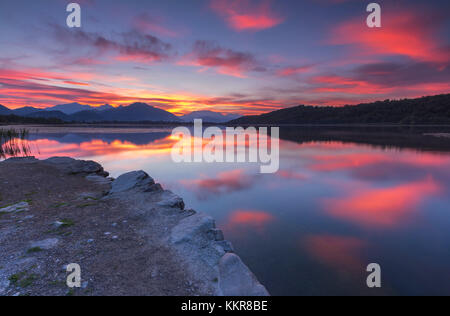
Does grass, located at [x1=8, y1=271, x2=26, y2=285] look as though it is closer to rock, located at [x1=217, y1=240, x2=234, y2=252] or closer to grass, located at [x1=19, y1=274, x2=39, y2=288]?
grass, located at [x1=19, y1=274, x2=39, y2=288]

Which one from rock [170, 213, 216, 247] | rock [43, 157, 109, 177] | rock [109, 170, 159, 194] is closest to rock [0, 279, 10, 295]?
rock [170, 213, 216, 247]

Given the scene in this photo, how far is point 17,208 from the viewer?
303 inches

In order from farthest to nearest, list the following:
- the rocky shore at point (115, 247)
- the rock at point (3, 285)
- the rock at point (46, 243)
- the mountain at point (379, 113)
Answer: the mountain at point (379, 113), the rock at point (46, 243), the rocky shore at point (115, 247), the rock at point (3, 285)

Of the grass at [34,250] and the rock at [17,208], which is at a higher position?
the rock at [17,208]

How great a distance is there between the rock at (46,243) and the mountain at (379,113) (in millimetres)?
138462

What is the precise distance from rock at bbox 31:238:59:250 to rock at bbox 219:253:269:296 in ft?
13.7

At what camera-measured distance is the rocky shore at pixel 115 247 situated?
418cm

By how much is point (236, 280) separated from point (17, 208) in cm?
817

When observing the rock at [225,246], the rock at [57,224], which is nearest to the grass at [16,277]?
the rock at [57,224]

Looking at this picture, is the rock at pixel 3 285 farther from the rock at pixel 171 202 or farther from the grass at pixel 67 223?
the rock at pixel 171 202

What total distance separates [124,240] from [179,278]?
2261mm

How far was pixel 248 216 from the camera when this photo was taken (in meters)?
9.01

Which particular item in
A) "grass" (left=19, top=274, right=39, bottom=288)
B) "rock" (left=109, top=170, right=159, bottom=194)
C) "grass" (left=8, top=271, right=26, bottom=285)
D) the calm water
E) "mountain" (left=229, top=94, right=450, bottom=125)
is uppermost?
"mountain" (left=229, top=94, right=450, bottom=125)

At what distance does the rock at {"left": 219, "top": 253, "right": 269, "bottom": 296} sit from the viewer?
410 cm
